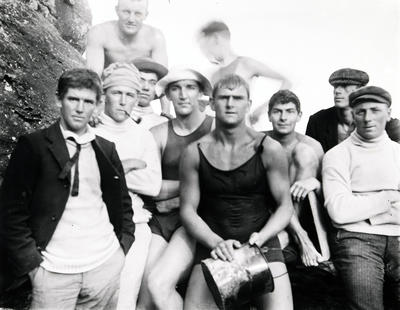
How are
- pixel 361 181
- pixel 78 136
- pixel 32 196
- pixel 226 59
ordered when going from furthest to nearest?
pixel 226 59 < pixel 361 181 < pixel 78 136 < pixel 32 196

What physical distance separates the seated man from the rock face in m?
2.71

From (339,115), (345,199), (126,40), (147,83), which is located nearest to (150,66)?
(147,83)

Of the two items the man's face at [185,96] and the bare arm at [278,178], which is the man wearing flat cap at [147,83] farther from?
the bare arm at [278,178]

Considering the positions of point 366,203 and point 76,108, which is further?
point 366,203

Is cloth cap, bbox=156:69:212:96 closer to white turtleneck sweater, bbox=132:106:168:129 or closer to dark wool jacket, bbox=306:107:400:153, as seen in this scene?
white turtleneck sweater, bbox=132:106:168:129

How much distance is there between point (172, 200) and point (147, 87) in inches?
52.6

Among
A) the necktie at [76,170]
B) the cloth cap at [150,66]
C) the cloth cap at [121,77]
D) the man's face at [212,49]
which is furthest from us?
the man's face at [212,49]

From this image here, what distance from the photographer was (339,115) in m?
4.59

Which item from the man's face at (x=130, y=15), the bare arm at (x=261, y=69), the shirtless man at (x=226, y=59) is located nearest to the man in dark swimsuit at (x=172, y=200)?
the shirtless man at (x=226, y=59)

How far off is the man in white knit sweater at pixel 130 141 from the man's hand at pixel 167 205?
0.13 m

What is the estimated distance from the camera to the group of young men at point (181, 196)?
285 centimetres

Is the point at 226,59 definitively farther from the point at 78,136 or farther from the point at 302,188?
the point at 78,136

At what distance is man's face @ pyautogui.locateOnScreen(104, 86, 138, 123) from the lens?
3.65m

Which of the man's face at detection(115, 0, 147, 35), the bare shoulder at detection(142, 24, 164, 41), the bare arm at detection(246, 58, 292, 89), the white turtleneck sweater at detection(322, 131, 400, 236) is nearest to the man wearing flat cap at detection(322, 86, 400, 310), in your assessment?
the white turtleneck sweater at detection(322, 131, 400, 236)
